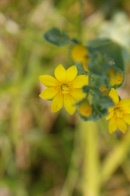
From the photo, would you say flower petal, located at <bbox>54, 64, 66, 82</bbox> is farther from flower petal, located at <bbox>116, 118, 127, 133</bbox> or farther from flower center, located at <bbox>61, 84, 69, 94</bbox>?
flower petal, located at <bbox>116, 118, 127, 133</bbox>

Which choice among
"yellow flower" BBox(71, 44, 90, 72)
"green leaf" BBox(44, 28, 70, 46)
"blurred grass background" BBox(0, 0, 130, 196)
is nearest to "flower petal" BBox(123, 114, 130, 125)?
"yellow flower" BBox(71, 44, 90, 72)

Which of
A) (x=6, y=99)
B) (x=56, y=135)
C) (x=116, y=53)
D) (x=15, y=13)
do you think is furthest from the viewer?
(x=56, y=135)

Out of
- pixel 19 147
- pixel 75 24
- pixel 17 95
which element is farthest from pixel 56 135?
pixel 75 24

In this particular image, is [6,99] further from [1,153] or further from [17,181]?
[17,181]

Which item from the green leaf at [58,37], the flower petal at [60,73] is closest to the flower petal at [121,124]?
the flower petal at [60,73]

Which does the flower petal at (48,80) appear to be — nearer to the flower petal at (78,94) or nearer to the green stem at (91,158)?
the flower petal at (78,94)

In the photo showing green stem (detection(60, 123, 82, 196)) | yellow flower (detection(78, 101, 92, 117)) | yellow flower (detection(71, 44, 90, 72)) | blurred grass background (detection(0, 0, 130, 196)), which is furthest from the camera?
green stem (detection(60, 123, 82, 196))

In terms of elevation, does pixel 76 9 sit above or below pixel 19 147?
above
